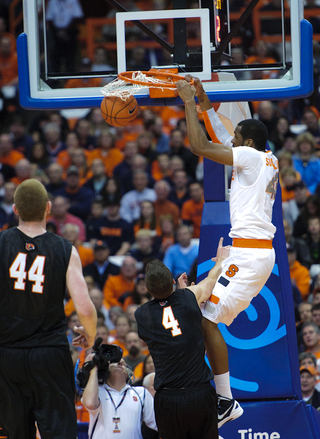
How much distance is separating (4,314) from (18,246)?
1.58 ft

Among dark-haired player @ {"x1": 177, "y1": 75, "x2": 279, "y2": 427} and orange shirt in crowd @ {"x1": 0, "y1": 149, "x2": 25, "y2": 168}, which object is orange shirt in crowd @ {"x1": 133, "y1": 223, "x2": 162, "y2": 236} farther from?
dark-haired player @ {"x1": 177, "y1": 75, "x2": 279, "y2": 427}

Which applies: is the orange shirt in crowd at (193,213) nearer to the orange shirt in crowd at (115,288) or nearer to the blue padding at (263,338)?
the orange shirt in crowd at (115,288)

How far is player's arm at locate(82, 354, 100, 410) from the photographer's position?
5.91m

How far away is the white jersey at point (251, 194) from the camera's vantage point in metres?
5.20

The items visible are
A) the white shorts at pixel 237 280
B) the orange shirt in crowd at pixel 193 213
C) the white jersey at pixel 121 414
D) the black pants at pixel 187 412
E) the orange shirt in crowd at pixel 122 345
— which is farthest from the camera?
the orange shirt in crowd at pixel 193 213

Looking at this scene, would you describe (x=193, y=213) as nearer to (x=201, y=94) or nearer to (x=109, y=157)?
(x=109, y=157)

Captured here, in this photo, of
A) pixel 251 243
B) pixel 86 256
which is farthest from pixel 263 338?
pixel 86 256

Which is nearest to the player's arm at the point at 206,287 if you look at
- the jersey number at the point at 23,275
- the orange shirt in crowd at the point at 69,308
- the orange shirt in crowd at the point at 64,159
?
the jersey number at the point at 23,275

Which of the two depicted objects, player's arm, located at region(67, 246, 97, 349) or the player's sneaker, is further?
the player's sneaker

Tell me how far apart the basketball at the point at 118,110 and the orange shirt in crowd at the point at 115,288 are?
457 cm

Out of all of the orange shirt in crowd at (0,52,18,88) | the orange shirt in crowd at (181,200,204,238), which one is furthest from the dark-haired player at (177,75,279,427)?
the orange shirt in crowd at (0,52,18,88)

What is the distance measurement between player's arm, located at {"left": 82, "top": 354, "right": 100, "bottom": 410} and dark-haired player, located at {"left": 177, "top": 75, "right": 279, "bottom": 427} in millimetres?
1239

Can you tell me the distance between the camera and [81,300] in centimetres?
441

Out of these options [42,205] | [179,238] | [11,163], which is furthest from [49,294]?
[11,163]
